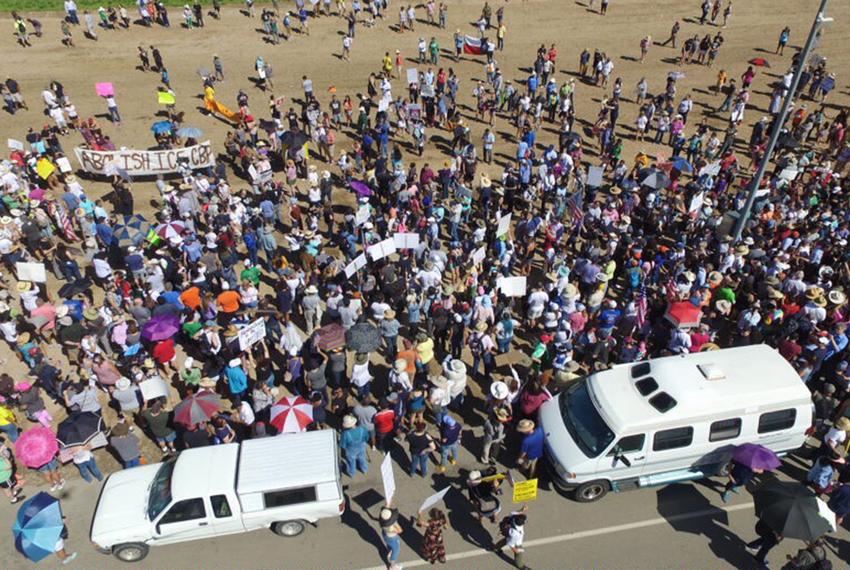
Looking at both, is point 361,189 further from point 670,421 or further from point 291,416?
point 670,421

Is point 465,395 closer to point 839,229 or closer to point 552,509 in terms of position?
point 552,509

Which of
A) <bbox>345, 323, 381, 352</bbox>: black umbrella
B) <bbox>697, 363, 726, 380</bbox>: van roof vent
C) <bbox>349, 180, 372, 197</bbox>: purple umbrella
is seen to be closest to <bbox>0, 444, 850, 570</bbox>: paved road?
<bbox>697, 363, 726, 380</bbox>: van roof vent

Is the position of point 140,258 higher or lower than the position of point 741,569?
higher

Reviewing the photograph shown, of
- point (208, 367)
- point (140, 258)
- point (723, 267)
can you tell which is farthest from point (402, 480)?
point (723, 267)

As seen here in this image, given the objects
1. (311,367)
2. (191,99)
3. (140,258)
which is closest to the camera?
(311,367)

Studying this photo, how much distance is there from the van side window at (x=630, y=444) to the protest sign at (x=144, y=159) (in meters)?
17.2

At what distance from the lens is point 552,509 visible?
455 inches

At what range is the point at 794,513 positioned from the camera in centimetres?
948

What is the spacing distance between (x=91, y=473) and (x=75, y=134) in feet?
61.2

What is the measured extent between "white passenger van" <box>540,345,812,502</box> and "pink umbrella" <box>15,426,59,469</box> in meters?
9.41

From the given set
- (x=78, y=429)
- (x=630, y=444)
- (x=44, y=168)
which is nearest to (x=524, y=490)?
(x=630, y=444)

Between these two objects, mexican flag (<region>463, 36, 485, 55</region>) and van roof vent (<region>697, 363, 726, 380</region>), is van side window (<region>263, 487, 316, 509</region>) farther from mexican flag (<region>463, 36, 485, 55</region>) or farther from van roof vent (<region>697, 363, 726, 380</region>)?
mexican flag (<region>463, 36, 485, 55</region>)

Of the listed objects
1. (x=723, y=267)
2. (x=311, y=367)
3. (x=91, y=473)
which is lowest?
(x=91, y=473)

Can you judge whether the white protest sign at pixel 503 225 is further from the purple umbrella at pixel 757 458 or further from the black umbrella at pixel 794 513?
the black umbrella at pixel 794 513
